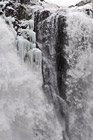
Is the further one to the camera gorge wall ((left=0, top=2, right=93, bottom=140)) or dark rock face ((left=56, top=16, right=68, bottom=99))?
dark rock face ((left=56, top=16, right=68, bottom=99))

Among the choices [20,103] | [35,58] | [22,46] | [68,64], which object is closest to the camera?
[20,103]

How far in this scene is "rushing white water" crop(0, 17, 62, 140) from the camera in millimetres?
5531

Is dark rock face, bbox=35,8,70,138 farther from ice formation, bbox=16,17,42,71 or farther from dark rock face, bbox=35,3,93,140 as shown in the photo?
ice formation, bbox=16,17,42,71

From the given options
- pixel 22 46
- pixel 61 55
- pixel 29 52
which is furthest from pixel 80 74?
pixel 22 46

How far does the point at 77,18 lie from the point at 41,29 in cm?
121

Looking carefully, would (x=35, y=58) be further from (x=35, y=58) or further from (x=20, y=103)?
(x=20, y=103)

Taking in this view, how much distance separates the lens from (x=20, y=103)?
5.73m

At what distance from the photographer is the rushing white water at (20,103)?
18.1 ft

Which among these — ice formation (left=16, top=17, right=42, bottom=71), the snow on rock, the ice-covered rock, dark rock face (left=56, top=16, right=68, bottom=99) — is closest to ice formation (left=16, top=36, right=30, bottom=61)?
ice formation (left=16, top=17, right=42, bottom=71)

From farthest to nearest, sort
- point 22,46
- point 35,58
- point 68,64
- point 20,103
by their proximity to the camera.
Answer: point 68,64 → point 35,58 → point 22,46 → point 20,103

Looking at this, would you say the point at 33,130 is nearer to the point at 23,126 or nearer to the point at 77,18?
the point at 23,126

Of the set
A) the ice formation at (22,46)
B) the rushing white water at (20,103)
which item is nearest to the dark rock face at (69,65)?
the rushing white water at (20,103)

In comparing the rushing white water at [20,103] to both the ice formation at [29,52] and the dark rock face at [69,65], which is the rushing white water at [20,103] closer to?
the ice formation at [29,52]

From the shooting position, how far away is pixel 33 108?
590 centimetres
